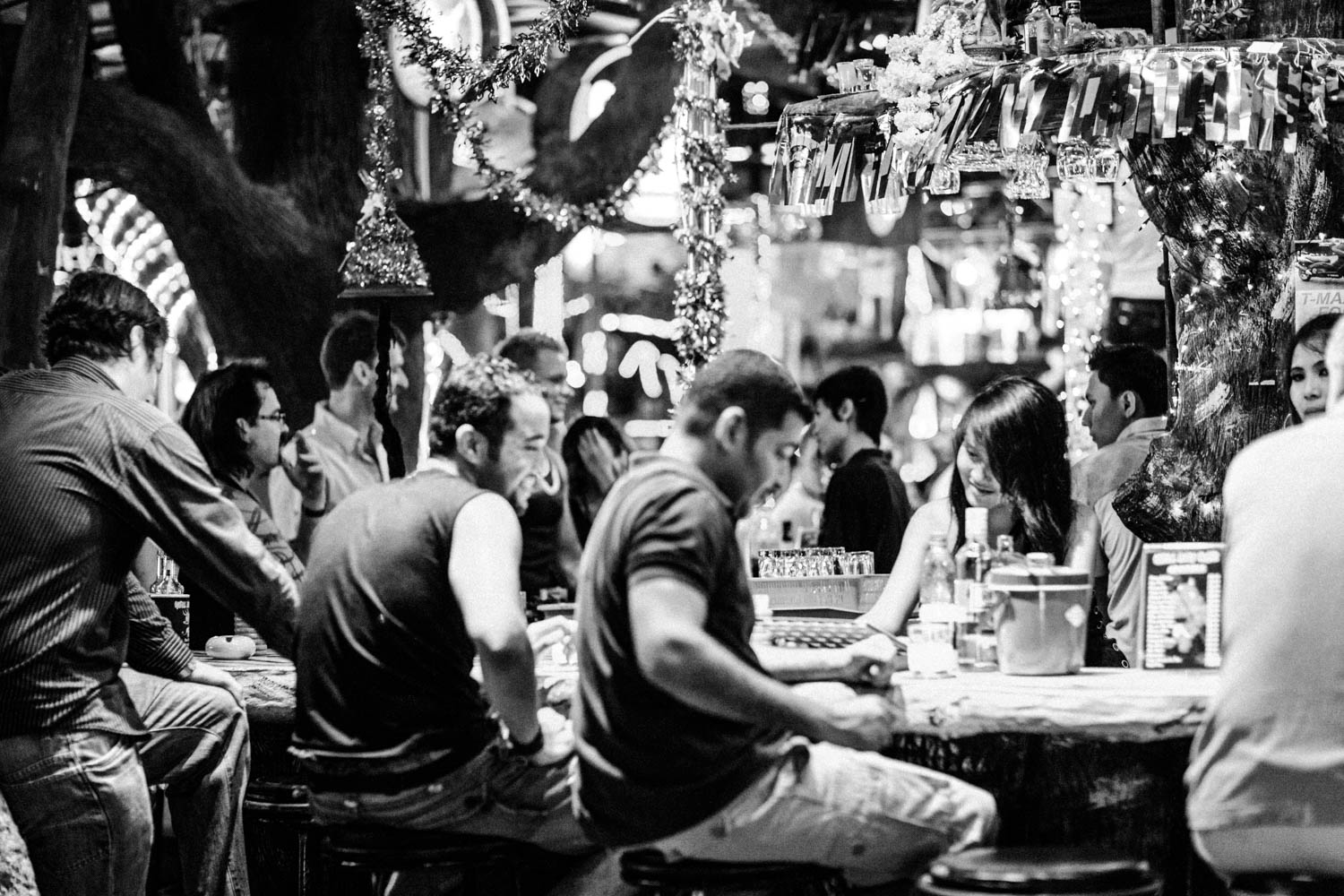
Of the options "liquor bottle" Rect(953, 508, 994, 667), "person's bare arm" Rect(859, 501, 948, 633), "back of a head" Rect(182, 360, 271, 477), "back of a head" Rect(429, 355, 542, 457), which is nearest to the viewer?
"back of a head" Rect(429, 355, 542, 457)

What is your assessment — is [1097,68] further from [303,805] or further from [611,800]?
[303,805]

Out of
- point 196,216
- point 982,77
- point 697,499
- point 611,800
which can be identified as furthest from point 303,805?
point 196,216

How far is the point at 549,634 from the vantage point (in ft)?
13.7

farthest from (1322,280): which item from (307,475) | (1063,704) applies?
(307,475)

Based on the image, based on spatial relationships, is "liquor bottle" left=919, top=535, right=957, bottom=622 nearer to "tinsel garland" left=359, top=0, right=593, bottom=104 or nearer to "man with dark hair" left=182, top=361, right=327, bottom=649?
"man with dark hair" left=182, top=361, right=327, bottom=649

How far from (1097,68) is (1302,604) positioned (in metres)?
1.80

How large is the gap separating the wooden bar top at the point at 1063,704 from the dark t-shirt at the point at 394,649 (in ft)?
3.02

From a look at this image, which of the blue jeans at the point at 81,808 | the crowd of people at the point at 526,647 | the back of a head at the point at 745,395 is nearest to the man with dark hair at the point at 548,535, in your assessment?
the crowd of people at the point at 526,647

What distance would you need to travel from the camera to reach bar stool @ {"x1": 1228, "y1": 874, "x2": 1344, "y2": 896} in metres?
2.90

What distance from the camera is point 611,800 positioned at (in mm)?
3186

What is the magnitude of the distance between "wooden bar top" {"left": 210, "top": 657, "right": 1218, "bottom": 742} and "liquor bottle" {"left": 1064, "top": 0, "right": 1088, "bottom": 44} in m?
1.65

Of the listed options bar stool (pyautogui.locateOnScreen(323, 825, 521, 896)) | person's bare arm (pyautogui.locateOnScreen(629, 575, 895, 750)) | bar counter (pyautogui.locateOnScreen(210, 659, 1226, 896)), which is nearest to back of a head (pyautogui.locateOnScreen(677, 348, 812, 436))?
person's bare arm (pyautogui.locateOnScreen(629, 575, 895, 750))

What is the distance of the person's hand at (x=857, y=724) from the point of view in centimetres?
314

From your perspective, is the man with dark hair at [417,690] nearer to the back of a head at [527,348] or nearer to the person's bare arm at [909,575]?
the person's bare arm at [909,575]
